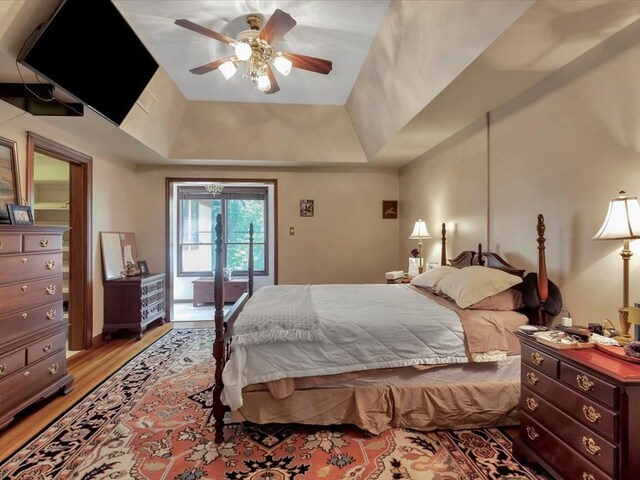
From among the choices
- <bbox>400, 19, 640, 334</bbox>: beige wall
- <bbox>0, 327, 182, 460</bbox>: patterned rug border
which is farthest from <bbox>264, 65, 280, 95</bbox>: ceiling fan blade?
<bbox>0, 327, 182, 460</bbox>: patterned rug border

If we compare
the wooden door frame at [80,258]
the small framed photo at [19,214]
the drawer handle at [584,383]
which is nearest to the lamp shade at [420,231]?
the drawer handle at [584,383]

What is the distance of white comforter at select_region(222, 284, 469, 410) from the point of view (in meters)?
1.98

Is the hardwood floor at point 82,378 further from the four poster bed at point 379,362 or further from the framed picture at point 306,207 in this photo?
the framed picture at point 306,207

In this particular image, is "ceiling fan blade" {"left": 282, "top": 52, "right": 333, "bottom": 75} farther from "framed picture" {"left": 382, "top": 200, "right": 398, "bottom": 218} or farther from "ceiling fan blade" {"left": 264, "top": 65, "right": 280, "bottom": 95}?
"framed picture" {"left": 382, "top": 200, "right": 398, "bottom": 218}

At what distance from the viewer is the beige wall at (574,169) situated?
5.82ft

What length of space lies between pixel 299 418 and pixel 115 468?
41.7 inches

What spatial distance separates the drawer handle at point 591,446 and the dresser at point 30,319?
10.8ft

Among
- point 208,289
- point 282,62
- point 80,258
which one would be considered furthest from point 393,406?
point 208,289

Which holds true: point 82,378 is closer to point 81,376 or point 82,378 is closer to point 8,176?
point 81,376

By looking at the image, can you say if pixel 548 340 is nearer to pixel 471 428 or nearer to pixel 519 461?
pixel 519 461

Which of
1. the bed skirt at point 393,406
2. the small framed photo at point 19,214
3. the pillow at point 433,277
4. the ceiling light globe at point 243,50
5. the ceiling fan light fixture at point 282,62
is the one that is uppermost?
the ceiling fan light fixture at point 282,62

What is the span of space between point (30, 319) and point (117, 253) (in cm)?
210

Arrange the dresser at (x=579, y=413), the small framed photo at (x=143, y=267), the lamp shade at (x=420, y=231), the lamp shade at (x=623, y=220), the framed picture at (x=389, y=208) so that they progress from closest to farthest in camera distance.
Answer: the dresser at (x=579, y=413) → the lamp shade at (x=623, y=220) → the lamp shade at (x=420, y=231) → the small framed photo at (x=143, y=267) → the framed picture at (x=389, y=208)

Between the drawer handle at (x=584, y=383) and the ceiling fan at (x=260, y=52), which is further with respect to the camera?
the ceiling fan at (x=260, y=52)
